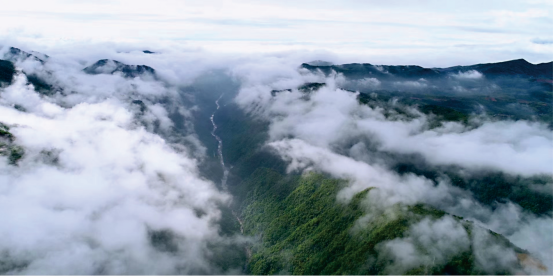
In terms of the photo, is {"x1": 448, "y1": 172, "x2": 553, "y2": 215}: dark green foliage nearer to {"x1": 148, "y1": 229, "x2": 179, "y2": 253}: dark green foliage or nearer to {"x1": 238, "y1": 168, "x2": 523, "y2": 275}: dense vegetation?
{"x1": 238, "y1": 168, "x2": 523, "y2": 275}: dense vegetation

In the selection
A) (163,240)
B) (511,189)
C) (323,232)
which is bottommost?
(163,240)

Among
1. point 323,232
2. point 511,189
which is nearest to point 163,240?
point 323,232

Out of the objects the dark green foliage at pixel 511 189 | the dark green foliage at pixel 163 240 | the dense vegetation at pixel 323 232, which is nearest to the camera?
the dense vegetation at pixel 323 232

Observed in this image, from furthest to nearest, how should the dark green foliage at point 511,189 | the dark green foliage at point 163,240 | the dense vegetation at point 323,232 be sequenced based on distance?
the dark green foliage at point 163,240, the dark green foliage at point 511,189, the dense vegetation at point 323,232

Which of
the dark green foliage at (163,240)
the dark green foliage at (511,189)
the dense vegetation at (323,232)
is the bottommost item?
the dark green foliage at (163,240)

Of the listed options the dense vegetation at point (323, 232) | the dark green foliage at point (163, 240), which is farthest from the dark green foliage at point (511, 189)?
the dark green foliage at point (163, 240)

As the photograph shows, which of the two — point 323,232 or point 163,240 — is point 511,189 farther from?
point 163,240

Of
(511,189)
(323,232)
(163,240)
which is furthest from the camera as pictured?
(163,240)

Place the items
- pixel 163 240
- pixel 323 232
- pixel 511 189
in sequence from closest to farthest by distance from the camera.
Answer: pixel 323 232
pixel 511 189
pixel 163 240

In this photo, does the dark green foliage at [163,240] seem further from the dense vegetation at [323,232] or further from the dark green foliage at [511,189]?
the dark green foliage at [511,189]

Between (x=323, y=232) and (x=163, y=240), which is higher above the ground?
(x=323, y=232)

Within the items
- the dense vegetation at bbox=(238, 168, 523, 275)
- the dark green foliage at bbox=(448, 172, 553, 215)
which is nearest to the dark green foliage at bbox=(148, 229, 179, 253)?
the dense vegetation at bbox=(238, 168, 523, 275)

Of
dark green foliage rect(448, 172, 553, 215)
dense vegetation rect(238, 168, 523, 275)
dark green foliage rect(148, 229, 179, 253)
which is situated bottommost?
dark green foliage rect(148, 229, 179, 253)
